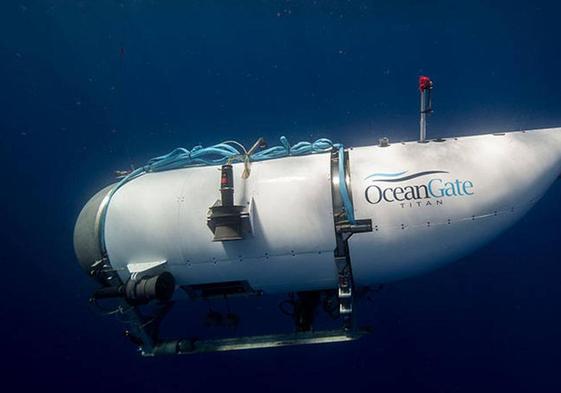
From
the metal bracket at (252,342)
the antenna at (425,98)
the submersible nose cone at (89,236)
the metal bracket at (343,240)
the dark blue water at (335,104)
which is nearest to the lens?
the metal bracket at (343,240)

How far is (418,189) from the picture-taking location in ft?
7.17

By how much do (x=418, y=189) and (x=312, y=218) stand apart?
73cm

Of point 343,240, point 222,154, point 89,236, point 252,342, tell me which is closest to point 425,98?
point 343,240

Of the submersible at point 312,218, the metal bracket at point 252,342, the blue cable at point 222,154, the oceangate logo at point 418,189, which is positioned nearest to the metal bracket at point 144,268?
the submersible at point 312,218

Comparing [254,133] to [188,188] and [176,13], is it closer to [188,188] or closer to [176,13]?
[176,13]

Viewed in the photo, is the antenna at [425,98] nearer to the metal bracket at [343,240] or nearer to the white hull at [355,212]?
the white hull at [355,212]

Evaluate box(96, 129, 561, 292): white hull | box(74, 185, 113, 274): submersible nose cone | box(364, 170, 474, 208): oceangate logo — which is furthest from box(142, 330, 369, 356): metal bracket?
box(364, 170, 474, 208): oceangate logo

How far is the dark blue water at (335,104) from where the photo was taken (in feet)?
14.2

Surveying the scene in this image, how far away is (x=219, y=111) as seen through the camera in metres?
4.86

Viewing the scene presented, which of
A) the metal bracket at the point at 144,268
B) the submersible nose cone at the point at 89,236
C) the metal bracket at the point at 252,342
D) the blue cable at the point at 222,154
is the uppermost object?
the blue cable at the point at 222,154

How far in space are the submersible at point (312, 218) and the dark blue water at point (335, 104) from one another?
2.23 meters

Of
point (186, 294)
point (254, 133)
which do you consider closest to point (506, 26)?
point (254, 133)

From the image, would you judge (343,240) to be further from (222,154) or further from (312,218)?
(222,154)

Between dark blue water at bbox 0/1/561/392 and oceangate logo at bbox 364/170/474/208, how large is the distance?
7.69 ft
